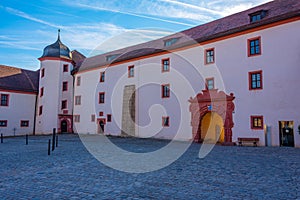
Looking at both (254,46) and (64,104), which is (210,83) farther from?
(64,104)

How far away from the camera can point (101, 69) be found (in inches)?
1155

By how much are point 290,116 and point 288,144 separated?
1.85 meters

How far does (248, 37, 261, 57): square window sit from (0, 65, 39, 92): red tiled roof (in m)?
27.3

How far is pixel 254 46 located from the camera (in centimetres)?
1748

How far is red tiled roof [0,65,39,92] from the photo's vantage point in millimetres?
30266

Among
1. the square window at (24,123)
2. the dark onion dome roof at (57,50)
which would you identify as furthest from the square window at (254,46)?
the square window at (24,123)

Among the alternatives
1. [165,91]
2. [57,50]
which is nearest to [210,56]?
[165,91]

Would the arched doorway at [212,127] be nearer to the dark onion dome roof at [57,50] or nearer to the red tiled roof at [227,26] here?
the red tiled roof at [227,26]

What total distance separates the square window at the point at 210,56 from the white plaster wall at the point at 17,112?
24.0m

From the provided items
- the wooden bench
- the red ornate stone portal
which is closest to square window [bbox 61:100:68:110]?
the red ornate stone portal

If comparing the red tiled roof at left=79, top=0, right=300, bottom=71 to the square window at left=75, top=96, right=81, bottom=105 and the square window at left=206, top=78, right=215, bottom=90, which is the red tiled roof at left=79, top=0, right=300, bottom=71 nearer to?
the square window at left=206, top=78, right=215, bottom=90

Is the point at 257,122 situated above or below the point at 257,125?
above

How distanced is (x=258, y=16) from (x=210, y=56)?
14.6 feet

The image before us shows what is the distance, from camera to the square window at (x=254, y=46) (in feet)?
56.5
